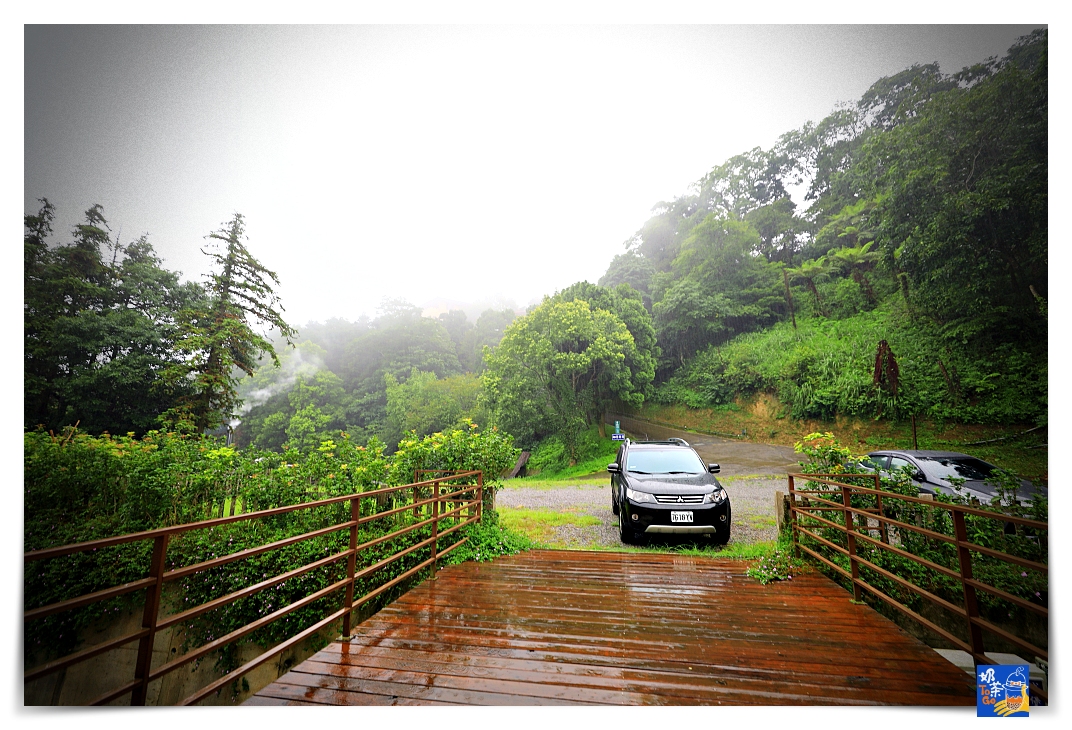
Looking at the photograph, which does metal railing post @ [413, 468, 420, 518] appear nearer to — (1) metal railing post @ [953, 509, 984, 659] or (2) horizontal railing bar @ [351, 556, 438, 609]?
(2) horizontal railing bar @ [351, 556, 438, 609]

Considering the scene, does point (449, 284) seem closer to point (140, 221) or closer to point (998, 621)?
point (140, 221)

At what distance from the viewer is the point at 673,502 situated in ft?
14.7

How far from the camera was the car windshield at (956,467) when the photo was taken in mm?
4852

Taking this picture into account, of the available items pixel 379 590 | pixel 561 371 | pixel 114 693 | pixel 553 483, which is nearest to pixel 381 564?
pixel 379 590

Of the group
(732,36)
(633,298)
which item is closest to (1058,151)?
(732,36)

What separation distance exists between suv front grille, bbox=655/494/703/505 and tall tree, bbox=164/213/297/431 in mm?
9095

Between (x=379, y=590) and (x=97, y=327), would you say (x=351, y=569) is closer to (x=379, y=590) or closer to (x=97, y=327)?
(x=379, y=590)

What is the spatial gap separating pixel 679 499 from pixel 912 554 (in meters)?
2.18

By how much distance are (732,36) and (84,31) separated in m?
7.21

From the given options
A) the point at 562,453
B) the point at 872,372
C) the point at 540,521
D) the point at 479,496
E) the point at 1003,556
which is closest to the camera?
the point at 1003,556

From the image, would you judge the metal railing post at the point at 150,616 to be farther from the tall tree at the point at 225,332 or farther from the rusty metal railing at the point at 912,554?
the tall tree at the point at 225,332

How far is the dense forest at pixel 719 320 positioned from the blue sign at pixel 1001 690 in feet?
18.8

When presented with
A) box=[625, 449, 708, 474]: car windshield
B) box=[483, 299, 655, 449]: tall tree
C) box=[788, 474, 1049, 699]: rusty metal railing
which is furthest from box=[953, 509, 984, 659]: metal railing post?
box=[483, 299, 655, 449]: tall tree

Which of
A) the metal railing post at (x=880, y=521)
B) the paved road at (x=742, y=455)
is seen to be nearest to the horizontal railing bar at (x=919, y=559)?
the metal railing post at (x=880, y=521)
